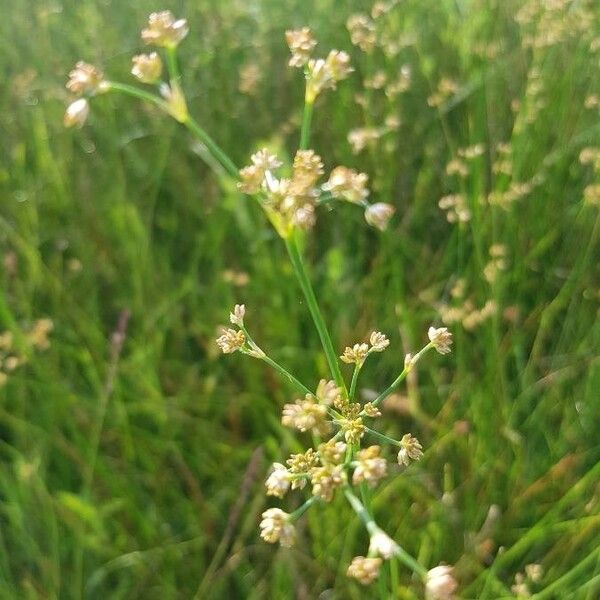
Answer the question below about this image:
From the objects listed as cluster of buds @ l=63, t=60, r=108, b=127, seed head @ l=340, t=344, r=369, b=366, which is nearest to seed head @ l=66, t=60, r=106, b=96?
cluster of buds @ l=63, t=60, r=108, b=127

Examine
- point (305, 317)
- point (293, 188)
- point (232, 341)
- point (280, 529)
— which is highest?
point (293, 188)

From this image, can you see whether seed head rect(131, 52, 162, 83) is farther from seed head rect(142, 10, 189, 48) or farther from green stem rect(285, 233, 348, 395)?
green stem rect(285, 233, 348, 395)

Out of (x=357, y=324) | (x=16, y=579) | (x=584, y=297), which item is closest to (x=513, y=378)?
(x=584, y=297)

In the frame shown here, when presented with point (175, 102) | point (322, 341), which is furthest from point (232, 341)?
point (175, 102)

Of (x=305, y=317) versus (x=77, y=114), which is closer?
(x=77, y=114)

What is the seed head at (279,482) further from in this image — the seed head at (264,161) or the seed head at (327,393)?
the seed head at (264,161)

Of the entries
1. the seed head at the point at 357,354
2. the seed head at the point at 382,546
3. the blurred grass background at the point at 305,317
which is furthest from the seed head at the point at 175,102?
the blurred grass background at the point at 305,317

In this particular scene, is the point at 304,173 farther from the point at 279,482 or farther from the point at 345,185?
the point at 279,482
